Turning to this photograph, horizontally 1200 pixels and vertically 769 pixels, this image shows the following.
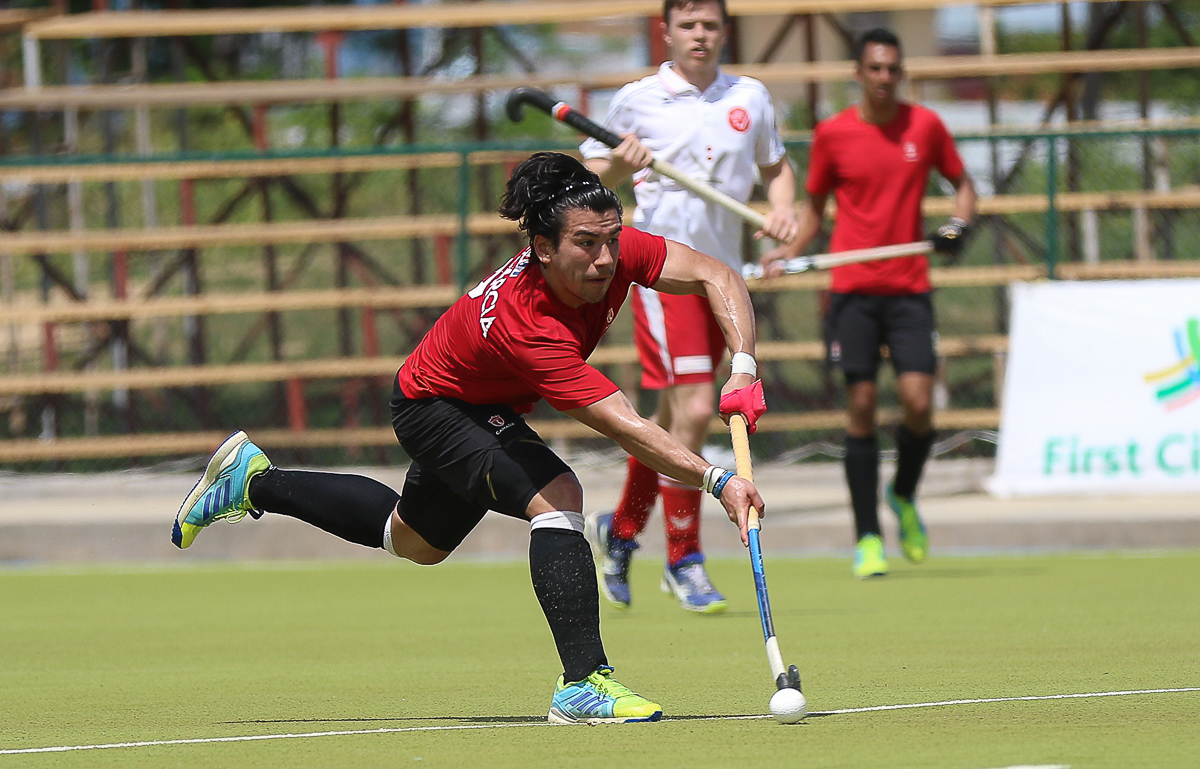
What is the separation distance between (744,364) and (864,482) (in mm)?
3689

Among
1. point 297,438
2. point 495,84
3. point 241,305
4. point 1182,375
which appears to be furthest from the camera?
point 495,84

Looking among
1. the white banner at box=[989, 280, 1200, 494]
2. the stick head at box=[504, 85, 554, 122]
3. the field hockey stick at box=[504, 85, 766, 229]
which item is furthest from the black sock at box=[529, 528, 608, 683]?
the white banner at box=[989, 280, 1200, 494]

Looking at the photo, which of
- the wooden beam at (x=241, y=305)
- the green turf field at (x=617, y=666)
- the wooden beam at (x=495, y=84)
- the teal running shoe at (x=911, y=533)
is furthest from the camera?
the wooden beam at (x=495, y=84)

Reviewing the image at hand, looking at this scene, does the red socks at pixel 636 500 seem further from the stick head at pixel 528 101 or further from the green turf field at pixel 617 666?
the stick head at pixel 528 101

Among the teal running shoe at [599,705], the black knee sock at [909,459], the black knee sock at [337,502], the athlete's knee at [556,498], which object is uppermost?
the athlete's knee at [556,498]

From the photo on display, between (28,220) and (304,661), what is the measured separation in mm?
10443

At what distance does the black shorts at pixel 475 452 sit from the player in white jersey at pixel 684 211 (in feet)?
A: 6.64

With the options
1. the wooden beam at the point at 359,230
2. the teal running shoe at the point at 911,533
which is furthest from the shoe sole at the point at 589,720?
the wooden beam at the point at 359,230

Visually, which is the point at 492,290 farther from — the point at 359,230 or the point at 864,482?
the point at 359,230

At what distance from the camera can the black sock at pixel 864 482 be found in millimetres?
8648

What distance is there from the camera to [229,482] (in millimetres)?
6020

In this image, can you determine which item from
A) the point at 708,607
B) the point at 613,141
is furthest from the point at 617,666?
the point at 613,141

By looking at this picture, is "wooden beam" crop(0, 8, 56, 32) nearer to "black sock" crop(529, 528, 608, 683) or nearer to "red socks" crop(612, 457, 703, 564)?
"red socks" crop(612, 457, 703, 564)

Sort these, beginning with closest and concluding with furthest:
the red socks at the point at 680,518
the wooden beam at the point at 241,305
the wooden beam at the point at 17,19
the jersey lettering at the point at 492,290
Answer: the jersey lettering at the point at 492,290
the red socks at the point at 680,518
the wooden beam at the point at 241,305
the wooden beam at the point at 17,19
